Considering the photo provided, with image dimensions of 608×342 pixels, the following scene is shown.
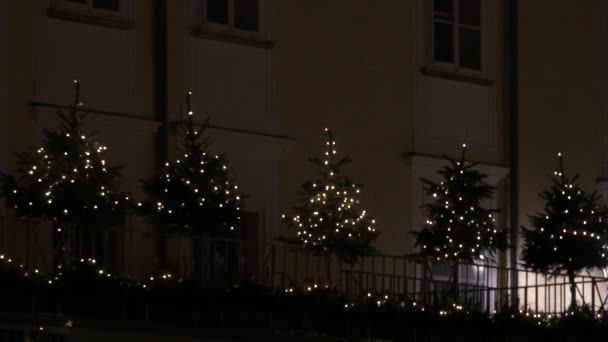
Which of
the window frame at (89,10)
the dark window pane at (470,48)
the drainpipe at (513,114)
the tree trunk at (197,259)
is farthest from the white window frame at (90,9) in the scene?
the drainpipe at (513,114)

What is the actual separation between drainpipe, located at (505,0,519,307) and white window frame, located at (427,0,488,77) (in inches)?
18.8

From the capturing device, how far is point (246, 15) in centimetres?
3475

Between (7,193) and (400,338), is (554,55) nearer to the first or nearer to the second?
(400,338)

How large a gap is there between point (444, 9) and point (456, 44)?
0.52 metres

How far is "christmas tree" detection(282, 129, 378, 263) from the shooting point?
33719mm

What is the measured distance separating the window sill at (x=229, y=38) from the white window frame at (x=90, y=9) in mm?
1098

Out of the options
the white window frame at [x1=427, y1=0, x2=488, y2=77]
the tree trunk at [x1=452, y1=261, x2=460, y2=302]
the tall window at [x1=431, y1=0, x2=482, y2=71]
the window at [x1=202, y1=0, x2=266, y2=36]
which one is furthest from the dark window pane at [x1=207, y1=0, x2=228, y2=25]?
the tree trunk at [x1=452, y1=261, x2=460, y2=302]

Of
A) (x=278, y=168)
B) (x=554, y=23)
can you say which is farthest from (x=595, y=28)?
(x=278, y=168)

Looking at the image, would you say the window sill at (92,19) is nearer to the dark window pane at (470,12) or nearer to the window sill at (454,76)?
the window sill at (454,76)

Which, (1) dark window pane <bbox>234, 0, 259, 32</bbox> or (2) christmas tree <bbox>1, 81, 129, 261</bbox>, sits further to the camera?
(1) dark window pane <bbox>234, 0, 259, 32</bbox>

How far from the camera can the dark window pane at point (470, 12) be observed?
37.8 m

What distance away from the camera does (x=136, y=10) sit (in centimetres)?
3338

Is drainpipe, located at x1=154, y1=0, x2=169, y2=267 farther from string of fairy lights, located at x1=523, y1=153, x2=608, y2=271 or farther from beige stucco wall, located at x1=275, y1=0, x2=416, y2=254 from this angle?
string of fairy lights, located at x1=523, y1=153, x2=608, y2=271

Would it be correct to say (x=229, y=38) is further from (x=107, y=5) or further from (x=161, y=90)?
(x=107, y=5)
